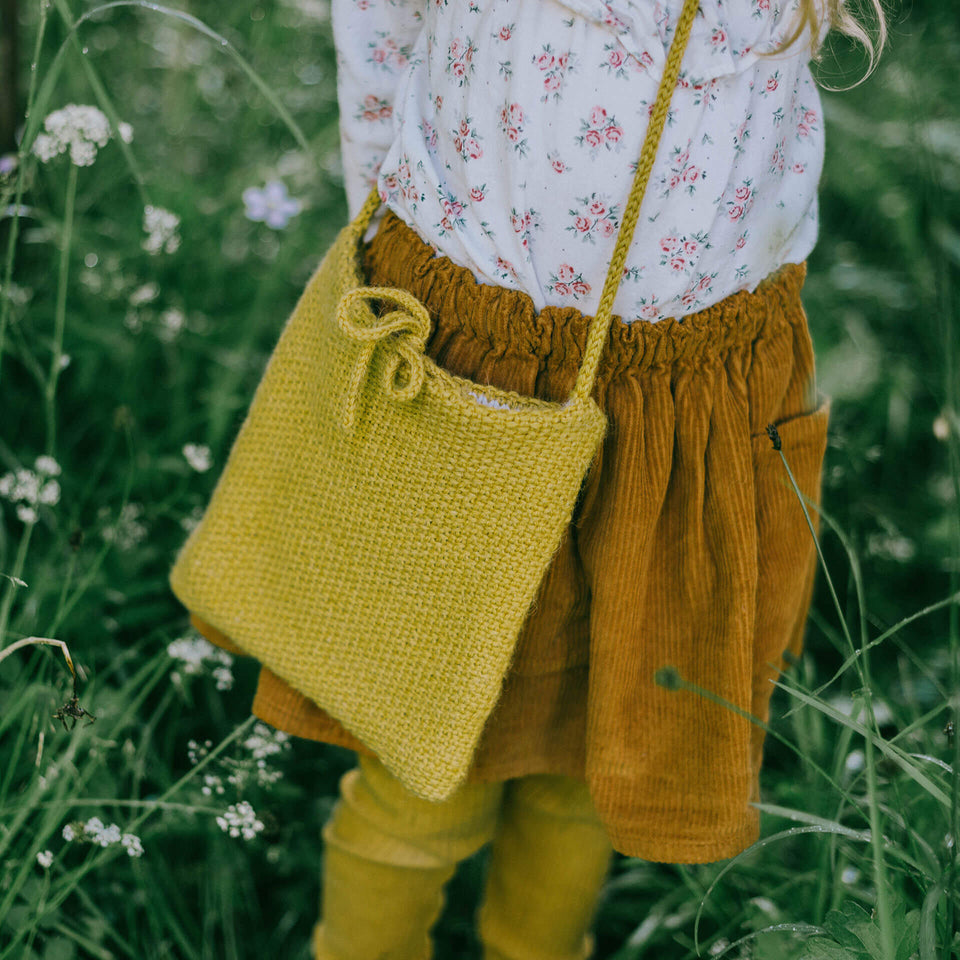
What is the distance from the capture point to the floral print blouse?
821 mm

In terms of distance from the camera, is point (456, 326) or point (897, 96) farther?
point (897, 96)

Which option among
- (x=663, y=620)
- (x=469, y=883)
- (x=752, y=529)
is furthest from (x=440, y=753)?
(x=469, y=883)

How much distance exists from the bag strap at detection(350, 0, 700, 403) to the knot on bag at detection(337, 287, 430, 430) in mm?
149

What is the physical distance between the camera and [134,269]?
168 centimetres

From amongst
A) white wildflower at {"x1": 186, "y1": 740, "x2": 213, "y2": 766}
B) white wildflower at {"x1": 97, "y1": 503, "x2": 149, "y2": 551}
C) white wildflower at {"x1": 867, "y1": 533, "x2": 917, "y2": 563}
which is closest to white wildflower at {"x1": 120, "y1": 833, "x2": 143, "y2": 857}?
white wildflower at {"x1": 186, "y1": 740, "x2": 213, "y2": 766}

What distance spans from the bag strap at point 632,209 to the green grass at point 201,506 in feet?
0.82

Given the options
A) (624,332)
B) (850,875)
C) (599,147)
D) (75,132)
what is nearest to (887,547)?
(850,875)

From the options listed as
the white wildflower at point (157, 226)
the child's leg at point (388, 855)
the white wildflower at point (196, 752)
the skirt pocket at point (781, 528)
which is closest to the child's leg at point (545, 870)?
the child's leg at point (388, 855)

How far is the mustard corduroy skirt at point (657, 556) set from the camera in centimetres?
92

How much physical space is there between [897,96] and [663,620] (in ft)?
6.66

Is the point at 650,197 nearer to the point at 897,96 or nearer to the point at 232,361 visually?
the point at 232,361

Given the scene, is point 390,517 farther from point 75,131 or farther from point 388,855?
point 75,131

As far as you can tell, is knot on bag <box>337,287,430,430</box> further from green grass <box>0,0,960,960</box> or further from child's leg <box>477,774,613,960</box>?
child's leg <box>477,774,613,960</box>

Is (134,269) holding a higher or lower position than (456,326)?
lower
